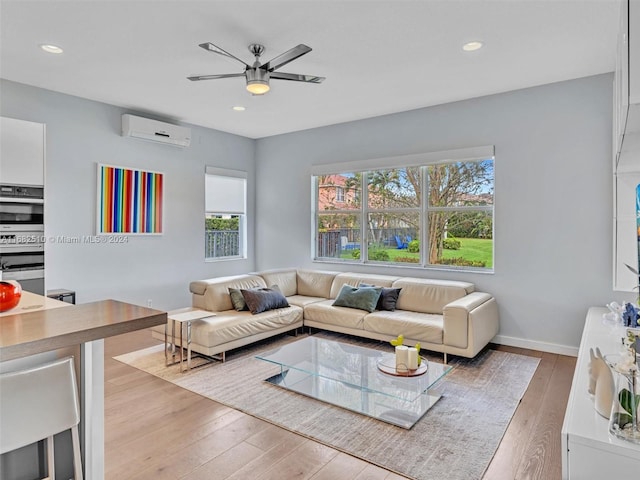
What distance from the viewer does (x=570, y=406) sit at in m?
1.62

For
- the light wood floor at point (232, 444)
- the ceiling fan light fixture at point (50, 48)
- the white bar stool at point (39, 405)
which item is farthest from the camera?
the ceiling fan light fixture at point (50, 48)

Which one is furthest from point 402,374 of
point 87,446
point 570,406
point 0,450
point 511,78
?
point 511,78

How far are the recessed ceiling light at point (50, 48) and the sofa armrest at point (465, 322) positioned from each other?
413cm

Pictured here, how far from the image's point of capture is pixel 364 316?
436 centimetres

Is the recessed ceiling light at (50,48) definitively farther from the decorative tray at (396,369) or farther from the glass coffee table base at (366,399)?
the decorative tray at (396,369)

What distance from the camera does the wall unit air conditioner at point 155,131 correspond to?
Result: 4941mm

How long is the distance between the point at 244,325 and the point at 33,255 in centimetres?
225

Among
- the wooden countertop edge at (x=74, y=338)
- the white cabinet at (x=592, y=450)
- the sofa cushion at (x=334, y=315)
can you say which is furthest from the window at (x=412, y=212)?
the wooden countertop edge at (x=74, y=338)

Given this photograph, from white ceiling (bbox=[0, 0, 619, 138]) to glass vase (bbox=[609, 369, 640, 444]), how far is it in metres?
2.44

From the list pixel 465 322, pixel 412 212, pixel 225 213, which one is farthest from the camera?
pixel 225 213

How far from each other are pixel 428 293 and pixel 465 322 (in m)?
0.84

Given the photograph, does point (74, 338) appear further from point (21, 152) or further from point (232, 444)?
point (21, 152)

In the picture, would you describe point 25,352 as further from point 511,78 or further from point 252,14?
point 511,78

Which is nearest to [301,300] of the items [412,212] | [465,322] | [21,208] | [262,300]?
[262,300]
